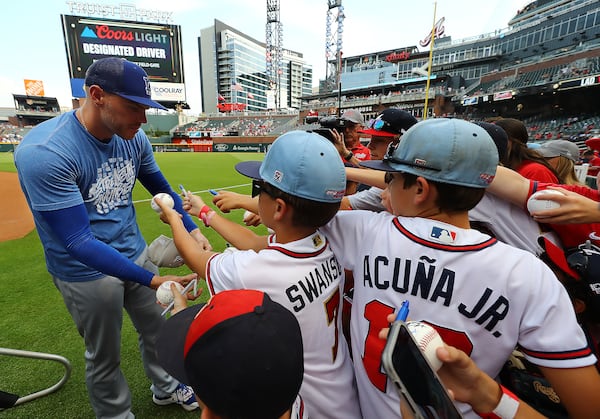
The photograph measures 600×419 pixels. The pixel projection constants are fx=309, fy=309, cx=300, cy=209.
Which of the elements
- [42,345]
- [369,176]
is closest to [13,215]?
[42,345]

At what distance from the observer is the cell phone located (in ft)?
2.20

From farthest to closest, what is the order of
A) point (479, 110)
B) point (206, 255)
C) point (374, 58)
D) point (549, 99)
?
point (374, 58)
point (479, 110)
point (549, 99)
point (206, 255)

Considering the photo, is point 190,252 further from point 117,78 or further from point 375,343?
point 117,78

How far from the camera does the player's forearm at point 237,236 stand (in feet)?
5.67

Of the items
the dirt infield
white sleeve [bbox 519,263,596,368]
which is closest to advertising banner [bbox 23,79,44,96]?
the dirt infield

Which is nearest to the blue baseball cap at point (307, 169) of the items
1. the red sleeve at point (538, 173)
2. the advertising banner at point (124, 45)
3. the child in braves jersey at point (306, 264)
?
the child in braves jersey at point (306, 264)

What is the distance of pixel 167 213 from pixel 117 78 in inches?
35.7

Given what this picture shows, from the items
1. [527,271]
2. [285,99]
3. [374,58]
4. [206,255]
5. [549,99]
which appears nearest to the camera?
[527,271]

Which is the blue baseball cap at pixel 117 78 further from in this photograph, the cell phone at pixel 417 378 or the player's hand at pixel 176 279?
the cell phone at pixel 417 378

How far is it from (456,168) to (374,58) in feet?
239

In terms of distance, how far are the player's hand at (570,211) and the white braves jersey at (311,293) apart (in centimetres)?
98

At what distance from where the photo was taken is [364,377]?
1.39 meters

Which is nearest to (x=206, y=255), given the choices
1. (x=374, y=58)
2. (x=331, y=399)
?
(x=331, y=399)

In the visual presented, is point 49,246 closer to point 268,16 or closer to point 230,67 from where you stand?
point 268,16
